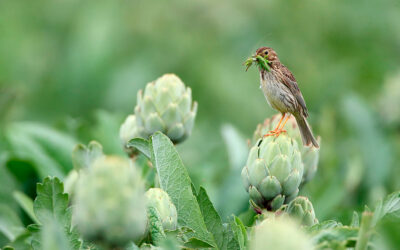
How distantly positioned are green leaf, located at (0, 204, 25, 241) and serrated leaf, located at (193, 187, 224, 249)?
65cm

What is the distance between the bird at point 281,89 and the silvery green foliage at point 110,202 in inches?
31.7

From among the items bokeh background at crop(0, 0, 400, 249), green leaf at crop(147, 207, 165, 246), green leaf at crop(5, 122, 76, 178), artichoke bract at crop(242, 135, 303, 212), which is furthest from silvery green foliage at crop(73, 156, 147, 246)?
bokeh background at crop(0, 0, 400, 249)

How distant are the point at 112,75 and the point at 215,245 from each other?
368 centimetres

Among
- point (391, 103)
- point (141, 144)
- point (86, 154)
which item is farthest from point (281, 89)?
point (391, 103)

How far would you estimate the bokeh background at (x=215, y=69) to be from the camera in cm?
333

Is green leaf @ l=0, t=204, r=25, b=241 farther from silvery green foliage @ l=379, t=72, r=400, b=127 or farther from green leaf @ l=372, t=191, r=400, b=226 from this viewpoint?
silvery green foliage @ l=379, t=72, r=400, b=127

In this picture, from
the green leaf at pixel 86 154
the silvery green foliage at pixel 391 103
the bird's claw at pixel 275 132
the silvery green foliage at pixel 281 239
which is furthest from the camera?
the silvery green foliage at pixel 391 103

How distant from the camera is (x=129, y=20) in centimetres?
614

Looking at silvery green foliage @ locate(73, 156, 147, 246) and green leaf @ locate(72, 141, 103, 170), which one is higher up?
green leaf @ locate(72, 141, 103, 170)

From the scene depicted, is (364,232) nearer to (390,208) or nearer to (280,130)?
(390,208)

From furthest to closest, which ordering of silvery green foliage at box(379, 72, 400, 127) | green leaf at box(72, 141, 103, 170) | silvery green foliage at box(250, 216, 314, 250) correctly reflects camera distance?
silvery green foliage at box(379, 72, 400, 127) < green leaf at box(72, 141, 103, 170) < silvery green foliage at box(250, 216, 314, 250)

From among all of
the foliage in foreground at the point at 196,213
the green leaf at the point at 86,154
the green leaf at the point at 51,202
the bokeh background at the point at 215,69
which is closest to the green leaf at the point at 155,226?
the foliage in foreground at the point at 196,213

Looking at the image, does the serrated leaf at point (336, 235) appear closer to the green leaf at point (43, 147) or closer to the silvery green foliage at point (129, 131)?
the silvery green foliage at point (129, 131)

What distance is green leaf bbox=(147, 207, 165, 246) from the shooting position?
147 centimetres
